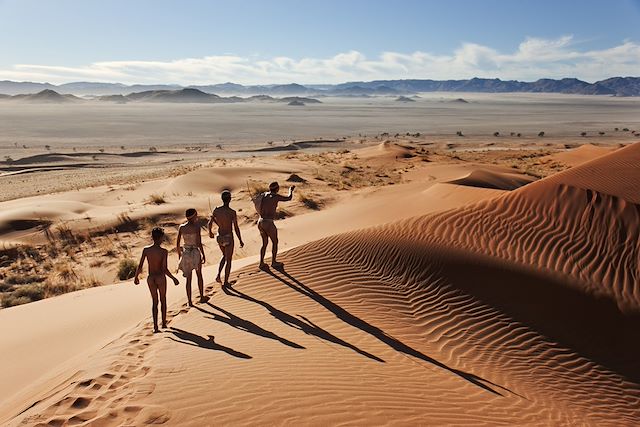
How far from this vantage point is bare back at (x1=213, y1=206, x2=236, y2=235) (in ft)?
24.6

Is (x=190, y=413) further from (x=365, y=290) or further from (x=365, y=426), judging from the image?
(x=365, y=290)

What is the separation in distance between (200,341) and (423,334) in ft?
9.83

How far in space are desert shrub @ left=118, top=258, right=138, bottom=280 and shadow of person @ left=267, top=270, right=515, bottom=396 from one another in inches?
161

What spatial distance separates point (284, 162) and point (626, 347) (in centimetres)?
2314

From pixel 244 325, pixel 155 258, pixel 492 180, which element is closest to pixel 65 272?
pixel 155 258

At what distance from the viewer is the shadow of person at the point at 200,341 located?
5262 millimetres

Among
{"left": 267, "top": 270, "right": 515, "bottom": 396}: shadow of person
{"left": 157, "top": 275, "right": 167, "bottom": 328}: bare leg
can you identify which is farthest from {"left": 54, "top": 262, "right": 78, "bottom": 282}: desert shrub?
{"left": 157, "top": 275, "right": 167, "bottom": 328}: bare leg

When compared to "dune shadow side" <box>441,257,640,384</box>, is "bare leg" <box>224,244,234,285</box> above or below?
above

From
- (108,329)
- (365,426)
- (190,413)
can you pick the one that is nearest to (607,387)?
(365,426)

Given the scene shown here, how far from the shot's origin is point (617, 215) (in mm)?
9156

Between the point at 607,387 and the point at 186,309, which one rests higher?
the point at 186,309

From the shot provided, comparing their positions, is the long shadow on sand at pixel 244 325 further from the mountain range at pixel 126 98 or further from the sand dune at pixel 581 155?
the mountain range at pixel 126 98

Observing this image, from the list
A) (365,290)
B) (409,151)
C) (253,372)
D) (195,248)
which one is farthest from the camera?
(409,151)

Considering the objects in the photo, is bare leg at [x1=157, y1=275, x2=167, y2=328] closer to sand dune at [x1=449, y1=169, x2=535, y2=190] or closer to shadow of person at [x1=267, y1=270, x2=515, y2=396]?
shadow of person at [x1=267, y1=270, x2=515, y2=396]
